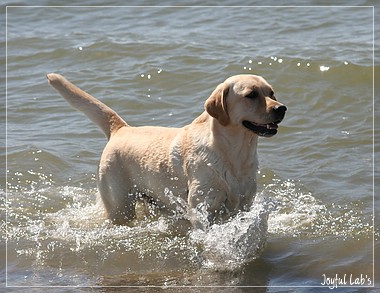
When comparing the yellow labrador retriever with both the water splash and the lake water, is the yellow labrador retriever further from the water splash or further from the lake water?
the lake water

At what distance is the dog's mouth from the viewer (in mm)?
6363

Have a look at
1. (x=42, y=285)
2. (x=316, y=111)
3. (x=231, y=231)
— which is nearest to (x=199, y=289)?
(x=231, y=231)

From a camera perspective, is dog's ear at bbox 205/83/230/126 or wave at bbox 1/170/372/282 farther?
wave at bbox 1/170/372/282

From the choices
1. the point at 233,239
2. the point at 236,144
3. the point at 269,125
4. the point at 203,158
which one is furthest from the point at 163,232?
the point at 269,125

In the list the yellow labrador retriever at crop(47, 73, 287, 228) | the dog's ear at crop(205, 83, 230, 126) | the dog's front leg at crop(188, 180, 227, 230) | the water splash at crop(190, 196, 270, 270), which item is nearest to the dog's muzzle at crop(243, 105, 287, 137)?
the yellow labrador retriever at crop(47, 73, 287, 228)

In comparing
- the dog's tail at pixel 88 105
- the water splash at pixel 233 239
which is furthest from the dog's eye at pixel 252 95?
the dog's tail at pixel 88 105

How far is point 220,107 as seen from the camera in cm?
645

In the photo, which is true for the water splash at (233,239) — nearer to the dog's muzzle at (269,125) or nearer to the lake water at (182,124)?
the lake water at (182,124)

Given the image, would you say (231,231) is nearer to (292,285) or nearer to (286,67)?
(292,285)

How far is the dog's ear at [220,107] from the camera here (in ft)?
21.2

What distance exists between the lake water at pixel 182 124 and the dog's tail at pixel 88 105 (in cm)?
88

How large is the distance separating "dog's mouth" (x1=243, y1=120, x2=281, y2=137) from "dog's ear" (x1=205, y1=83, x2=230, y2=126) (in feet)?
0.61

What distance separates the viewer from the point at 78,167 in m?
9.23

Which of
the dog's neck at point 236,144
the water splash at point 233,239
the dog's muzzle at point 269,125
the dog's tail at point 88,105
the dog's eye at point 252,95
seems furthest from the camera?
the dog's tail at point 88,105
